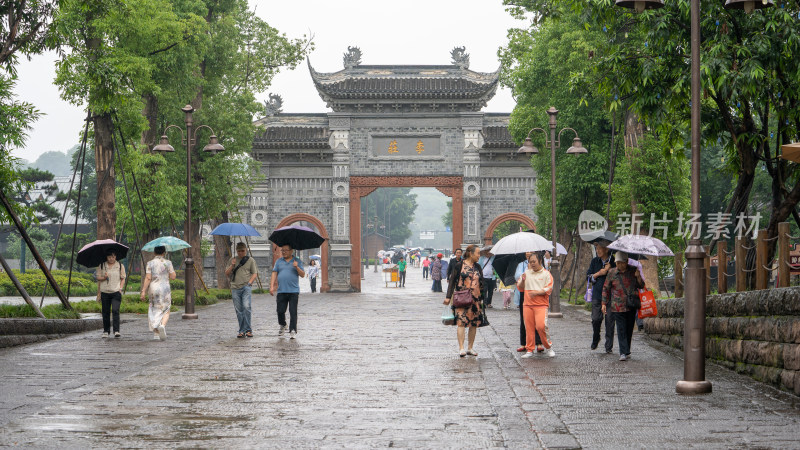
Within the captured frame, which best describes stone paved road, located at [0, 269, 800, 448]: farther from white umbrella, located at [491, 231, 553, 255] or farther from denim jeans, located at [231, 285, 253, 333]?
white umbrella, located at [491, 231, 553, 255]

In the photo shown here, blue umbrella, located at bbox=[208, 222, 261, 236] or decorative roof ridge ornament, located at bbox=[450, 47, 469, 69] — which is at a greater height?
decorative roof ridge ornament, located at bbox=[450, 47, 469, 69]

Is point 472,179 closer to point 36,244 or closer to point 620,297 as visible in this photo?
point 36,244

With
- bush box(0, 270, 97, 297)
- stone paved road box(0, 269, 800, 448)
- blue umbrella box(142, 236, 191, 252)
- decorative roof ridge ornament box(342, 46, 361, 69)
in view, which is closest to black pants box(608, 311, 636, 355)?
stone paved road box(0, 269, 800, 448)

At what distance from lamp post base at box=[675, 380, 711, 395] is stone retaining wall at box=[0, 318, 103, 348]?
34.3 ft

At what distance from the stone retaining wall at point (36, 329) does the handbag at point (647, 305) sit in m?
9.78

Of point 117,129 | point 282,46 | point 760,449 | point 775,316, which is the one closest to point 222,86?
point 282,46

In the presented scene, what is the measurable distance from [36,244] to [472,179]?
21.9 metres

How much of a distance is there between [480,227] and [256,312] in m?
18.9

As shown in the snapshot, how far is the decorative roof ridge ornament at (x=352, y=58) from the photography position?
4334 centimetres

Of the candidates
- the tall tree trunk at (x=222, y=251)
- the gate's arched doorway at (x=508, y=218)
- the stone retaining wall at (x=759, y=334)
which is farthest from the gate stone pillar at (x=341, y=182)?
the stone retaining wall at (x=759, y=334)

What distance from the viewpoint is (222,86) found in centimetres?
3428

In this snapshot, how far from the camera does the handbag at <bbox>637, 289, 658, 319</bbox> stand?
13.2 m

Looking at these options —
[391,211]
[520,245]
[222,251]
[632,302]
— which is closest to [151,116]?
[222,251]

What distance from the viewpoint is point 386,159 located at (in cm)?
4234
